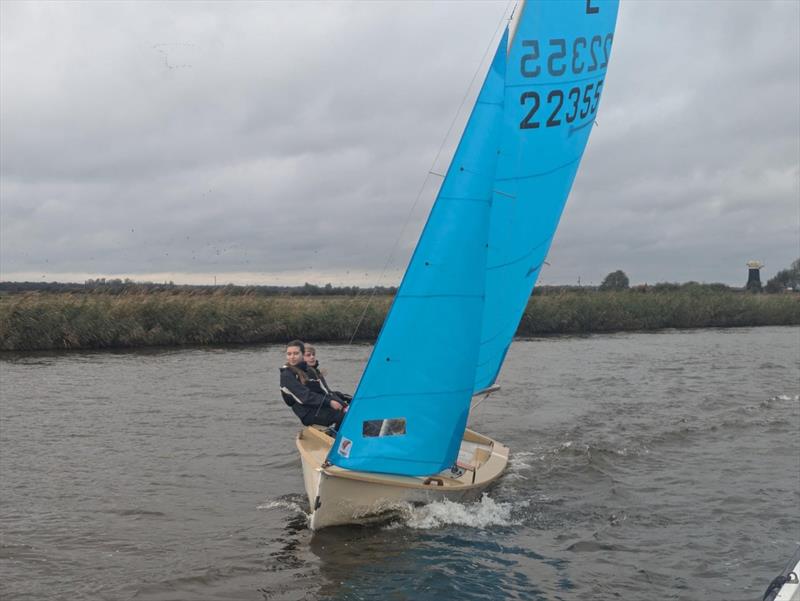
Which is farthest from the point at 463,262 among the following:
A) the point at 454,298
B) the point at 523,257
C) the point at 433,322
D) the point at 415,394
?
the point at 523,257

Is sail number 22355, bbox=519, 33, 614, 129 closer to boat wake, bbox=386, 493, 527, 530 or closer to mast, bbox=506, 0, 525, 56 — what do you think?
mast, bbox=506, 0, 525, 56

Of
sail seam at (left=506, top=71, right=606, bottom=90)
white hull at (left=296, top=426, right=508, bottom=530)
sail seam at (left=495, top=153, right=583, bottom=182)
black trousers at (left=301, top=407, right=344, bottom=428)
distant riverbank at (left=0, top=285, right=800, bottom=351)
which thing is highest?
sail seam at (left=506, top=71, right=606, bottom=90)

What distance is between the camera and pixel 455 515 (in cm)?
878

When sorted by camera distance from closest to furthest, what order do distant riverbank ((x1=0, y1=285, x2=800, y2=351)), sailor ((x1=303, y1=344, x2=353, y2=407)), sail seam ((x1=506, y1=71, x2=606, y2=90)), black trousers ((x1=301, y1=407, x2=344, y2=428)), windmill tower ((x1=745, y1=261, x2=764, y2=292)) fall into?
sail seam ((x1=506, y1=71, x2=606, y2=90)) → black trousers ((x1=301, y1=407, x2=344, y2=428)) → sailor ((x1=303, y1=344, x2=353, y2=407)) → distant riverbank ((x1=0, y1=285, x2=800, y2=351)) → windmill tower ((x1=745, y1=261, x2=764, y2=292))

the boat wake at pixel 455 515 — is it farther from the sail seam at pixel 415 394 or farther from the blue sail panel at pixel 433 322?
the sail seam at pixel 415 394

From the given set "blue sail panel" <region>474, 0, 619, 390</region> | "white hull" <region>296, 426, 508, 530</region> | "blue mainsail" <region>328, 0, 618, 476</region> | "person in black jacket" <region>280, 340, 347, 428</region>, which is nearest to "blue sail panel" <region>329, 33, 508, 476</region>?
"blue mainsail" <region>328, 0, 618, 476</region>

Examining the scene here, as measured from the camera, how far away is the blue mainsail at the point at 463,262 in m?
8.05

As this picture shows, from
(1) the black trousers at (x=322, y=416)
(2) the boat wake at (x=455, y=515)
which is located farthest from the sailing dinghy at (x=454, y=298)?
(1) the black trousers at (x=322, y=416)

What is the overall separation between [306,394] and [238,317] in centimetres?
2052

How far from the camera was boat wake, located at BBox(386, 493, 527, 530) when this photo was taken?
853 cm

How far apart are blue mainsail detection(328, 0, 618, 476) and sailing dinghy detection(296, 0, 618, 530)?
11 mm

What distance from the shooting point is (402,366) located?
26.5ft

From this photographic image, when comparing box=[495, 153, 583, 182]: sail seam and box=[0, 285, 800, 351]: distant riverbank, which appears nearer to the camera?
box=[495, 153, 583, 182]: sail seam

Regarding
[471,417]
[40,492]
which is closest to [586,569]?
[40,492]
